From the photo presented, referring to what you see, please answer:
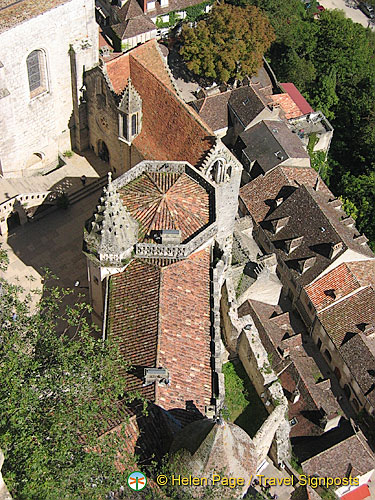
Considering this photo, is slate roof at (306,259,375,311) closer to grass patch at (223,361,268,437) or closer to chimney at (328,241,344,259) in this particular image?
chimney at (328,241,344,259)

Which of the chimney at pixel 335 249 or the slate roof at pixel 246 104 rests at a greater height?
the slate roof at pixel 246 104

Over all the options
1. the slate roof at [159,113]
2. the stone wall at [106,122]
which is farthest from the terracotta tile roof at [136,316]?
the stone wall at [106,122]

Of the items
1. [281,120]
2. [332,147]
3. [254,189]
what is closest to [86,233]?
[254,189]

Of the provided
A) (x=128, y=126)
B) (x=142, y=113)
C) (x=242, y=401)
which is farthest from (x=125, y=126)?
(x=242, y=401)

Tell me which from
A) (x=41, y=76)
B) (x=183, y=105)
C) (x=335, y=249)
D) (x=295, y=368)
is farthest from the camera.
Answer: (x=335, y=249)

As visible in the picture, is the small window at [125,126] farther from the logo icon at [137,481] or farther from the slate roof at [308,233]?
the logo icon at [137,481]

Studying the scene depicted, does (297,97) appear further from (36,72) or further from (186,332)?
(186,332)
